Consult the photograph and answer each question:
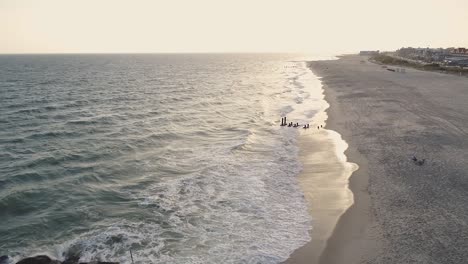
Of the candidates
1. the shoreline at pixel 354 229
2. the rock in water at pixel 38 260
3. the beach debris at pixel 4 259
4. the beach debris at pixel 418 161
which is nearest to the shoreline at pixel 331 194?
the shoreline at pixel 354 229

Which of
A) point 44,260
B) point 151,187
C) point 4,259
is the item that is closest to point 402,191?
point 151,187

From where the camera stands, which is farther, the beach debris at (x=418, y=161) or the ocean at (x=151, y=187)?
the beach debris at (x=418, y=161)

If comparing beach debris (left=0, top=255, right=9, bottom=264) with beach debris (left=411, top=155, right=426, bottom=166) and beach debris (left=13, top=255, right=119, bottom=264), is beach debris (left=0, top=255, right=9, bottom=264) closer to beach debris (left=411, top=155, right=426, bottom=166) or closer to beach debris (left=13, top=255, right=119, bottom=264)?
beach debris (left=13, top=255, right=119, bottom=264)

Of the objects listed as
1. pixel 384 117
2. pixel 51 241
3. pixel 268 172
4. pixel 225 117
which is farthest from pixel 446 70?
pixel 51 241

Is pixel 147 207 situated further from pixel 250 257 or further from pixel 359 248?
pixel 359 248

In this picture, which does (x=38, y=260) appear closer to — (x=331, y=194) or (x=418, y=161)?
(x=331, y=194)

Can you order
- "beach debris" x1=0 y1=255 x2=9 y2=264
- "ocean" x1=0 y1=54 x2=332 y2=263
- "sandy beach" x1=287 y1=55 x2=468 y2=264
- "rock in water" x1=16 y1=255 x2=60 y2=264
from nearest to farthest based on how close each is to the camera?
1. "rock in water" x1=16 y1=255 x2=60 y2=264
2. "beach debris" x1=0 y1=255 x2=9 y2=264
3. "sandy beach" x1=287 y1=55 x2=468 y2=264
4. "ocean" x1=0 y1=54 x2=332 y2=263

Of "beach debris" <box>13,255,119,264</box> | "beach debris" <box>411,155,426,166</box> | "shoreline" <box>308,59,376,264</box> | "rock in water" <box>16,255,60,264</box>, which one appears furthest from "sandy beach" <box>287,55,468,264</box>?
"rock in water" <box>16,255,60,264</box>

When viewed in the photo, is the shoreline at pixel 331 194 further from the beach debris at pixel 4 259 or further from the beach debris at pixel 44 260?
the beach debris at pixel 4 259
